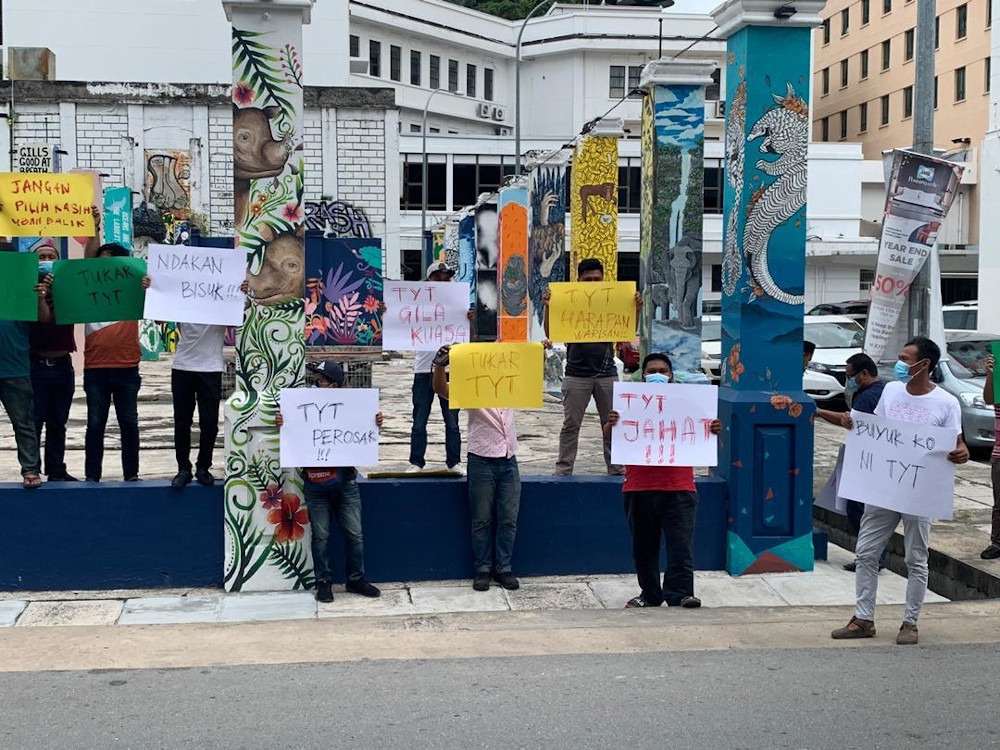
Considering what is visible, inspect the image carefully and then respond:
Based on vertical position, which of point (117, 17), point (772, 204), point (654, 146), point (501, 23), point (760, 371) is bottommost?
point (760, 371)

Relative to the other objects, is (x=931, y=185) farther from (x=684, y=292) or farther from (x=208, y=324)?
(x=208, y=324)

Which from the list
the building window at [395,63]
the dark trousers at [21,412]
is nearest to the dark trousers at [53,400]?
the dark trousers at [21,412]

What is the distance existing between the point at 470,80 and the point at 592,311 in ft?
191

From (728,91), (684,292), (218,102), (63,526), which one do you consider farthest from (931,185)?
(218,102)

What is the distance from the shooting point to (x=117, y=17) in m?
43.1

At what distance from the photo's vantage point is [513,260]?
70.0ft

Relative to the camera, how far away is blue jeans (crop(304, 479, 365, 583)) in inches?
312

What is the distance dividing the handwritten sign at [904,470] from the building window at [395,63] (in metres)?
56.6

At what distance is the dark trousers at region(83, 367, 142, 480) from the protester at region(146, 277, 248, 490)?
0.36 meters

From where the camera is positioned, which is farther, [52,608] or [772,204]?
[772,204]

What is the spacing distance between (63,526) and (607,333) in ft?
13.5

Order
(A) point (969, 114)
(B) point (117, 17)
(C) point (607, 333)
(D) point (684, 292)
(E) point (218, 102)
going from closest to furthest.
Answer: (C) point (607, 333)
(D) point (684, 292)
(E) point (218, 102)
(B) point (117, 17)
(A) point (969, 114)

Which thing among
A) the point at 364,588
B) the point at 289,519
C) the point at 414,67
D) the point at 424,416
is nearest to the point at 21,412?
the point at 289,519

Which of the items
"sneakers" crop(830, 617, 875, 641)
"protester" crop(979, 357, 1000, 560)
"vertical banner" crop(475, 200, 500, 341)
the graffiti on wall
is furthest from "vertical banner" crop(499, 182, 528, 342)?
"sneakers" crop(830, 617, 875, 641)
